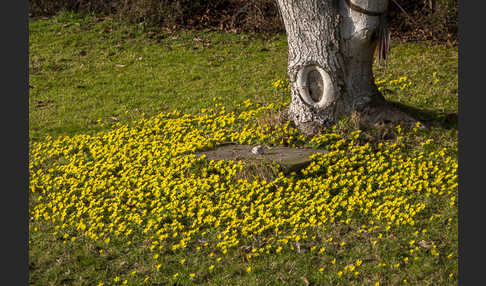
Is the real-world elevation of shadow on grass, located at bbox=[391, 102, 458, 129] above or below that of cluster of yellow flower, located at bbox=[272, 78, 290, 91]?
below

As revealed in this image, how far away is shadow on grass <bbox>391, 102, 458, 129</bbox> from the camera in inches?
285

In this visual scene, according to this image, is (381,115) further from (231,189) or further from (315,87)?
(231,189)

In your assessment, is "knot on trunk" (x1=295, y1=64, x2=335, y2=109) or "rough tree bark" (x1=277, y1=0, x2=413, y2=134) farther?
"knot on trunk" (x1=295, y1=64, x2=335, y2=109)

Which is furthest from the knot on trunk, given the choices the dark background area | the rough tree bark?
the dark background area

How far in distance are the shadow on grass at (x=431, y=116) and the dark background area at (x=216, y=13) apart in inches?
143

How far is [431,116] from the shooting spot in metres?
7.50

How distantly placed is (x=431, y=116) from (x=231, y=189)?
2.98m

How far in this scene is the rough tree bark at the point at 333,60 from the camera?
22.4ft

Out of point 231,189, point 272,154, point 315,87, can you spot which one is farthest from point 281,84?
point 231,189

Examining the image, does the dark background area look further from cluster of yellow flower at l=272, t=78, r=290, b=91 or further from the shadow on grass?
the shadow on grass

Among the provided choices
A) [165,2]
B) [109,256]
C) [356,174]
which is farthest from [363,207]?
[165,2]

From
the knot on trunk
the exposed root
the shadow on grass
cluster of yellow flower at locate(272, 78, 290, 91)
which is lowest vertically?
the shadow on grass

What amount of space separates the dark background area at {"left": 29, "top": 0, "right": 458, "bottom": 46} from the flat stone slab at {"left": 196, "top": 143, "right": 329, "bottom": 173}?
212 inches

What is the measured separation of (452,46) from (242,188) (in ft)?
19.8
